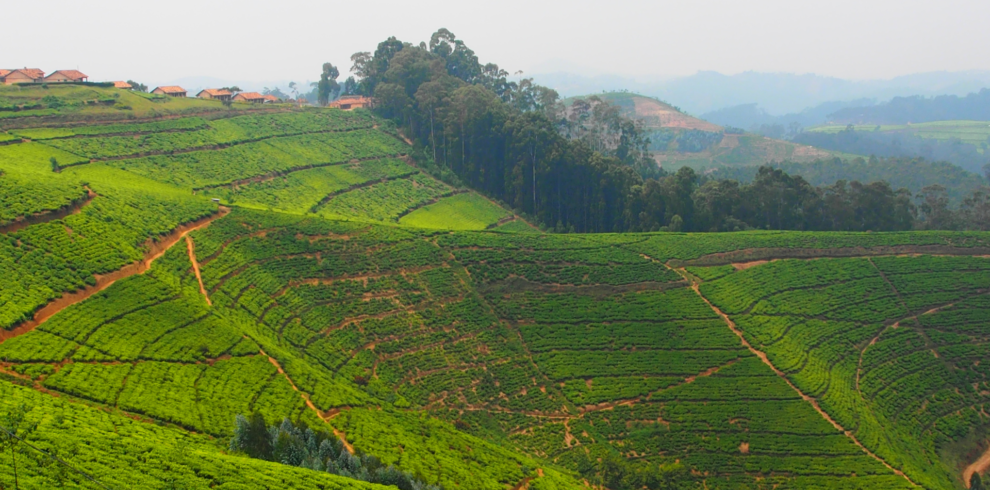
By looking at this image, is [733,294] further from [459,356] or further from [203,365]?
[203,365]

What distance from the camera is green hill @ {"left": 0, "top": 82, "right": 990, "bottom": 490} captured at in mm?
27125

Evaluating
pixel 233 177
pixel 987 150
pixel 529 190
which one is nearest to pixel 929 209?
pixel 529 190

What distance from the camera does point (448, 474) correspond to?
94.5ft

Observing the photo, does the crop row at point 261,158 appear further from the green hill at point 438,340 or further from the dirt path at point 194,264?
the dirt path at point 194,264

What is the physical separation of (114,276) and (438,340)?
1921 cm

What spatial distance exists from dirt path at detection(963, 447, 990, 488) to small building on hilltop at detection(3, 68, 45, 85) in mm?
91694

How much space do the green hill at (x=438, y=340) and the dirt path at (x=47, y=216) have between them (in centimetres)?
15

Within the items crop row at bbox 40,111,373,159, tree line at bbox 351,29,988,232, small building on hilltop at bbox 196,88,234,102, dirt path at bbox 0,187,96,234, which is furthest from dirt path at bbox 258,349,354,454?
small building on hilltop at bbox 196,88,234,102

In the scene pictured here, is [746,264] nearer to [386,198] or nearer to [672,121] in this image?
[386,198]

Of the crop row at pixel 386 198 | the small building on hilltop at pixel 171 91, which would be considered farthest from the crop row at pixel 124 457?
the small building on hilltop at pixel 171 91

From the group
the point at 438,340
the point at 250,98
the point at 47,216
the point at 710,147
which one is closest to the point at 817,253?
the point at 438,340

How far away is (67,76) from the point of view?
7556 centimetres

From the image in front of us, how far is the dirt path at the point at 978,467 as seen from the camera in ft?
135

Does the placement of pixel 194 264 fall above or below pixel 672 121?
below
